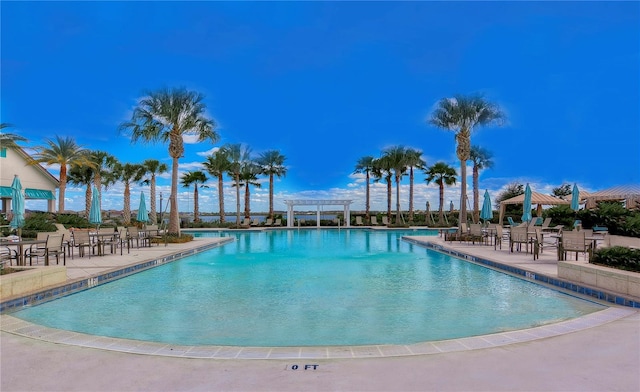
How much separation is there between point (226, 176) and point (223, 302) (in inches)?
1127

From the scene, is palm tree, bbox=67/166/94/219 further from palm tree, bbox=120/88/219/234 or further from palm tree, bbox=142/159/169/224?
palm tree, bbox=120/88/219/234

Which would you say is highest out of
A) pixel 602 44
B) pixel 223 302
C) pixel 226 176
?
pixel 602 44

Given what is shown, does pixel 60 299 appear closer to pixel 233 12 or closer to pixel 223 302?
pixel 223 302

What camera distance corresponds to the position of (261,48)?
2425 cm

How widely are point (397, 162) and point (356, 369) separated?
30455mm

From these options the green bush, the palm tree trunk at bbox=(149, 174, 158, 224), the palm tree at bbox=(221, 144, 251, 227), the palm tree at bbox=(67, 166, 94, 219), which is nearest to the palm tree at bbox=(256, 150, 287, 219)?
the palm tree at bbox=(221, 144, 251, 227)

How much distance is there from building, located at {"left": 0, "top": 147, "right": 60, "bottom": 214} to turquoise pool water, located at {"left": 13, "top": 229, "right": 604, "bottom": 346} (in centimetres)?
2519

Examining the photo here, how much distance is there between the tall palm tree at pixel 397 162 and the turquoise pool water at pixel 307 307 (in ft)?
75.4

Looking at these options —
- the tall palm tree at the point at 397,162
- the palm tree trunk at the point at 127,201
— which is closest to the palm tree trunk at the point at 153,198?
the palm tree trunk at the point at 127,201

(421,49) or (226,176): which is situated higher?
(421,49)

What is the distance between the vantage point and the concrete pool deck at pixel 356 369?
2.96 m

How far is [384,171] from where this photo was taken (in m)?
35.4

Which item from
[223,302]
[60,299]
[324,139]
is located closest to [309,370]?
[223,302]

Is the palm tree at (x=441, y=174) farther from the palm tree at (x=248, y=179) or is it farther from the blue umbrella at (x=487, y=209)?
the palm tree at (x=248, y=179)
